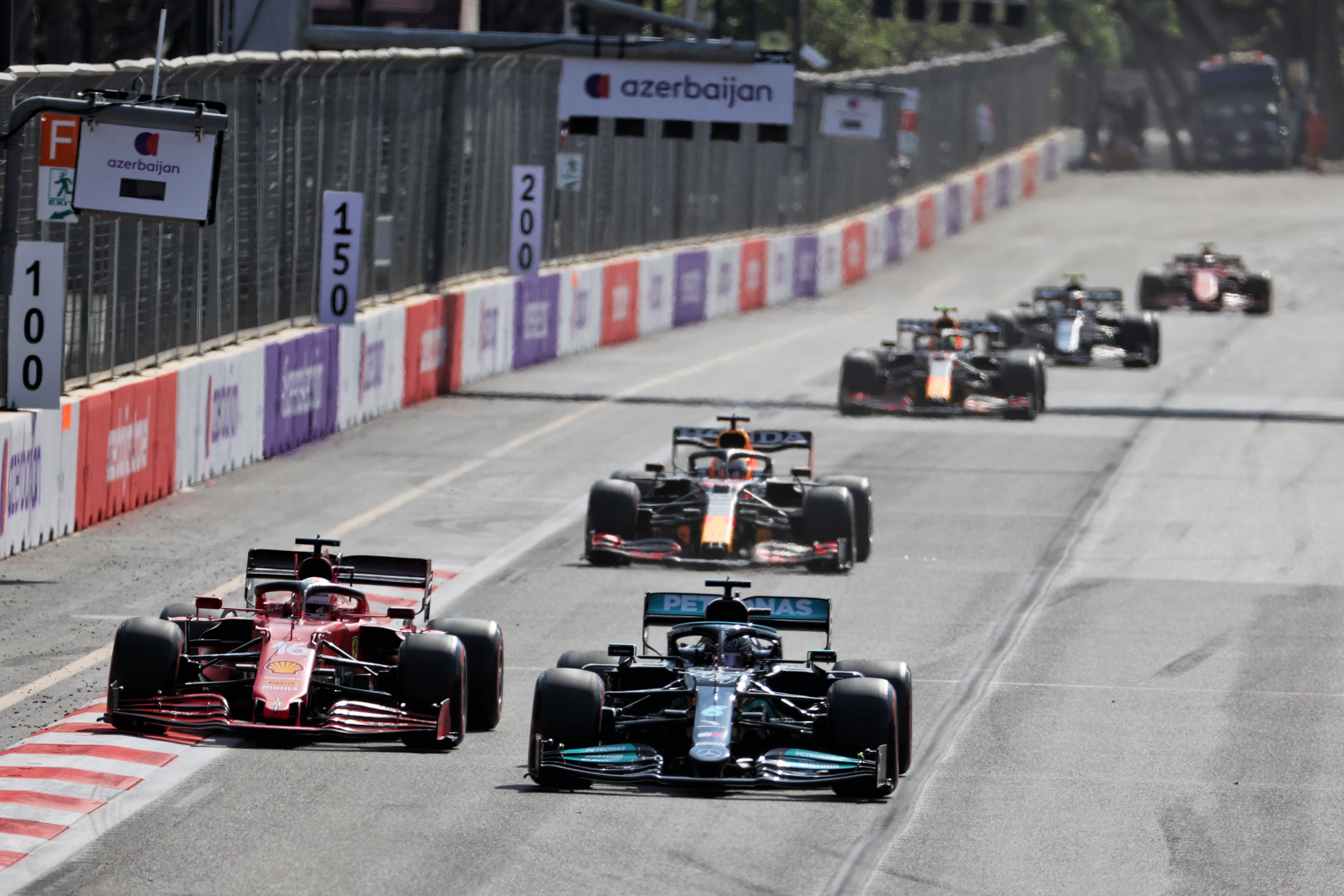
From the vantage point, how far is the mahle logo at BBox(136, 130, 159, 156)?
15320 mm

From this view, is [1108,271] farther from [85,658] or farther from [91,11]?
[85,658]

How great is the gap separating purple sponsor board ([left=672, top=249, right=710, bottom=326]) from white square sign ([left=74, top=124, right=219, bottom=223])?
22.6m

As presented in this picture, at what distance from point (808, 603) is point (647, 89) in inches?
687

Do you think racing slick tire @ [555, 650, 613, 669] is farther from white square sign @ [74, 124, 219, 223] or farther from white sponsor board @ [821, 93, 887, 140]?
white sponsor board @ [821, 93, 887, 140]

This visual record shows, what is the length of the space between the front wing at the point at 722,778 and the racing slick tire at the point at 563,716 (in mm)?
23

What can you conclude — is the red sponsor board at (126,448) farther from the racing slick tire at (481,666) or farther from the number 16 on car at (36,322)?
the racing slick tire at (481,666)

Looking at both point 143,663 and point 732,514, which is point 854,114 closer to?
point 732,514

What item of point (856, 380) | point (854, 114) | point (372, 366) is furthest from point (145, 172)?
point (854, 114)

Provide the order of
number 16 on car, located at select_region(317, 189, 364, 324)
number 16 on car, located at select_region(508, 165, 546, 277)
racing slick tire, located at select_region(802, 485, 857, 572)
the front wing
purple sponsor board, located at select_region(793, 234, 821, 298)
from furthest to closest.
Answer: purple sponsor board, located at select_region(793, 234, 821, 298) → number 16 on car, located at select_region(508, 165, 546, 277) → number 16 on car, located at select_region(317, 189, 364, 324) → racing slick tire, located at select_region(802, 485, 857, 572) → the front wing

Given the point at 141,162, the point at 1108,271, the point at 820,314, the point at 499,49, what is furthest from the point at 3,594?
the point at 1108,271

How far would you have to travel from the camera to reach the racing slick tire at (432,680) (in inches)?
447

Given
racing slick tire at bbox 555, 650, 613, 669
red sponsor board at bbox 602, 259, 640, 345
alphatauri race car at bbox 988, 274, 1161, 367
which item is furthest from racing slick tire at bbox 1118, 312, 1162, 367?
racing slick tire at bbox 555, 650, 613, 669

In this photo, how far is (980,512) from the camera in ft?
66.6

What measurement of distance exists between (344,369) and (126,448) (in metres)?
5.77
